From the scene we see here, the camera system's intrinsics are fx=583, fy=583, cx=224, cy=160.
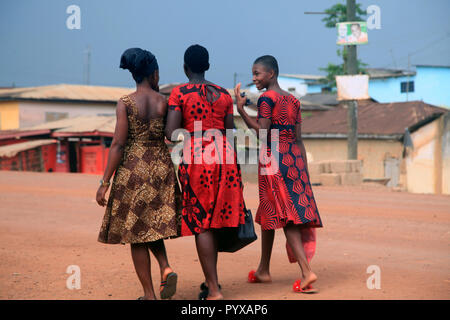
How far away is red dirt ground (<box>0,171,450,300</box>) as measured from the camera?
17.1 ft

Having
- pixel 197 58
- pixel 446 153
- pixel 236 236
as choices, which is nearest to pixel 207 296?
pixel 236 236

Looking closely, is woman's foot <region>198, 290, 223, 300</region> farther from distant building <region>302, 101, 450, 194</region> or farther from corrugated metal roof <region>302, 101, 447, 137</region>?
corrugated metal roof <region>302, 101, 447, 137</region>

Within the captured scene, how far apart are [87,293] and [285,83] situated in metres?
60.7

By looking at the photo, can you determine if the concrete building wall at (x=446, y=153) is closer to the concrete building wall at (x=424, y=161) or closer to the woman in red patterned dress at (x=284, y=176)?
the concrete building wall at (x=424, y=161)

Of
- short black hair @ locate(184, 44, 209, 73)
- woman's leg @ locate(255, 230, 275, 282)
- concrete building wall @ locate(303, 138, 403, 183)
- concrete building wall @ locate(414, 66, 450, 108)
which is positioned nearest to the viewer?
short black hair @ locate(184, 44, 209, 73)

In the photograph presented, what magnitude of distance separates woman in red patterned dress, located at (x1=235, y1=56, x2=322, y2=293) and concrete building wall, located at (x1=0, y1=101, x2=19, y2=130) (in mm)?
38792

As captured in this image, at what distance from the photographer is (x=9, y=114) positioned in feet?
136

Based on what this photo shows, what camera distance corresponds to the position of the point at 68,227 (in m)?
9.62

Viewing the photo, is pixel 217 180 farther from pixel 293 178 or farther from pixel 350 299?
pixel 350 299

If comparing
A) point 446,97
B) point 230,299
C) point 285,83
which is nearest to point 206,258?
point 230,299

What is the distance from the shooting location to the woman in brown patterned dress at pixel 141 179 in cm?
455

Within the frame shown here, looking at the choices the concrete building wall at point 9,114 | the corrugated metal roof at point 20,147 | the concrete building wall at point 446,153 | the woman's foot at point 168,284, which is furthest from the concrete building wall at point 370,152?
the concrete building wall at point 9,114

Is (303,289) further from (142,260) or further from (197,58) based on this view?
(197,58)

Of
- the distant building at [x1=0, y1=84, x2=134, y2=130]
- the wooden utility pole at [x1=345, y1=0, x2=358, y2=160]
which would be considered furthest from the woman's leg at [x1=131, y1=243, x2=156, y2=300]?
the distant building at [x1=0, y1=84, x2=134, y2=130]
